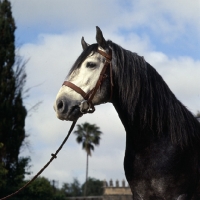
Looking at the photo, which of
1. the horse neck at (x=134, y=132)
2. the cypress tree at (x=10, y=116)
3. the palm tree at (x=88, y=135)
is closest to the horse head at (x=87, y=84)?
the horse neck at (x=134, y=132)

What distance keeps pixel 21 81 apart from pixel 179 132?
821 inches

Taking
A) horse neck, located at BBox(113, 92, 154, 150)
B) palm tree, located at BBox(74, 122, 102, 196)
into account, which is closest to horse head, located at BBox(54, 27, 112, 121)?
horse neck, located at BBox(113, 92, 154, 150)

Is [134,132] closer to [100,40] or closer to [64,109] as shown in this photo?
[64,109]

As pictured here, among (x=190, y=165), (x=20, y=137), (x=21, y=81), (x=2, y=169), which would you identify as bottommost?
(x=190, y=165)

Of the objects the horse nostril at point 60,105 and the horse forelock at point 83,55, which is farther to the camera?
the horse forelock at point 83,55

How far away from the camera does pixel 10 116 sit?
2362cm

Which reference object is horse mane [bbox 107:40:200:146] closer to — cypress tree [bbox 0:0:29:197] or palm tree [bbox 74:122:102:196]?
cypress tree [bbox 0:0:29:197]

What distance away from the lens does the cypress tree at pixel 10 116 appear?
23312mm

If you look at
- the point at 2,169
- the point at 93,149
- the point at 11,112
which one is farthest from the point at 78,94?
the point at 93,149

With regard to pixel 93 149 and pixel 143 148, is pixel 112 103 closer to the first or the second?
pixel 143 148

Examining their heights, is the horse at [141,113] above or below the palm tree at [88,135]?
below

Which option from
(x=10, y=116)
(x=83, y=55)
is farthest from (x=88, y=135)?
(x=83, y=55)

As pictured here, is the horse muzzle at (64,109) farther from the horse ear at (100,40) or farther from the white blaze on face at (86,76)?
the horse ear at (100,40)

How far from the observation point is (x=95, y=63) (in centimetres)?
473
